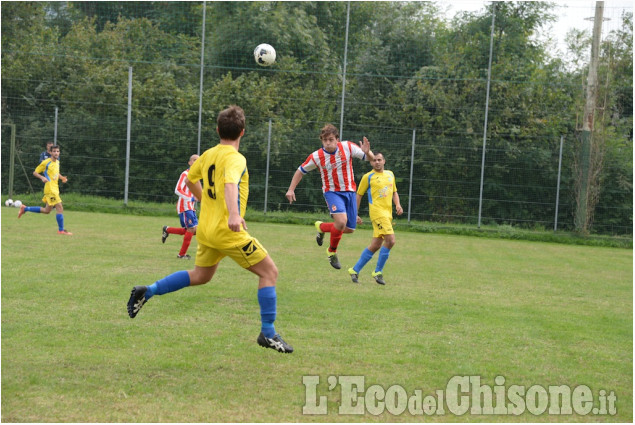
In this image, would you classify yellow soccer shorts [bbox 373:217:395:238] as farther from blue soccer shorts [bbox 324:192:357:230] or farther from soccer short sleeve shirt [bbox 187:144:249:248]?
soccer short sleeve shirt [bbox 187:144:249:248]

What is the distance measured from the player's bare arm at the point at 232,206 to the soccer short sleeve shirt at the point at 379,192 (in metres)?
5.17

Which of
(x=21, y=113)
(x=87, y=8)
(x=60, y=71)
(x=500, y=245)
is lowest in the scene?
(x=500, y=245)


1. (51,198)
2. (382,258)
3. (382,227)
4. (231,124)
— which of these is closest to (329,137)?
(382,227)

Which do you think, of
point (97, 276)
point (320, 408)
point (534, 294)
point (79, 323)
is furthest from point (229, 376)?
point (534, 294)

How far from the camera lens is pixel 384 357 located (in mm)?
5723

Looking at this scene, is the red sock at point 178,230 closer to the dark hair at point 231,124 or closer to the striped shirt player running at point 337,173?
the striped shirt player running at point 337,173

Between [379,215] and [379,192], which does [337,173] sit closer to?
[379,192]

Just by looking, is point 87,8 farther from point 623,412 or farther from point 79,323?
point 623,412

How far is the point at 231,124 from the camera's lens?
5285mm

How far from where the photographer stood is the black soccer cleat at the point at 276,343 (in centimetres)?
520

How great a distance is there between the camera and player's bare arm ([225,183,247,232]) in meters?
4.88

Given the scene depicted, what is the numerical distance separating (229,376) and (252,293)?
3256mm

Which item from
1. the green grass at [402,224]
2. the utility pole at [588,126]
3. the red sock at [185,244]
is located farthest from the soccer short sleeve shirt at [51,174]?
the utility pole at [588,126]

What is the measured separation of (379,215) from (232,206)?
17.2ft
